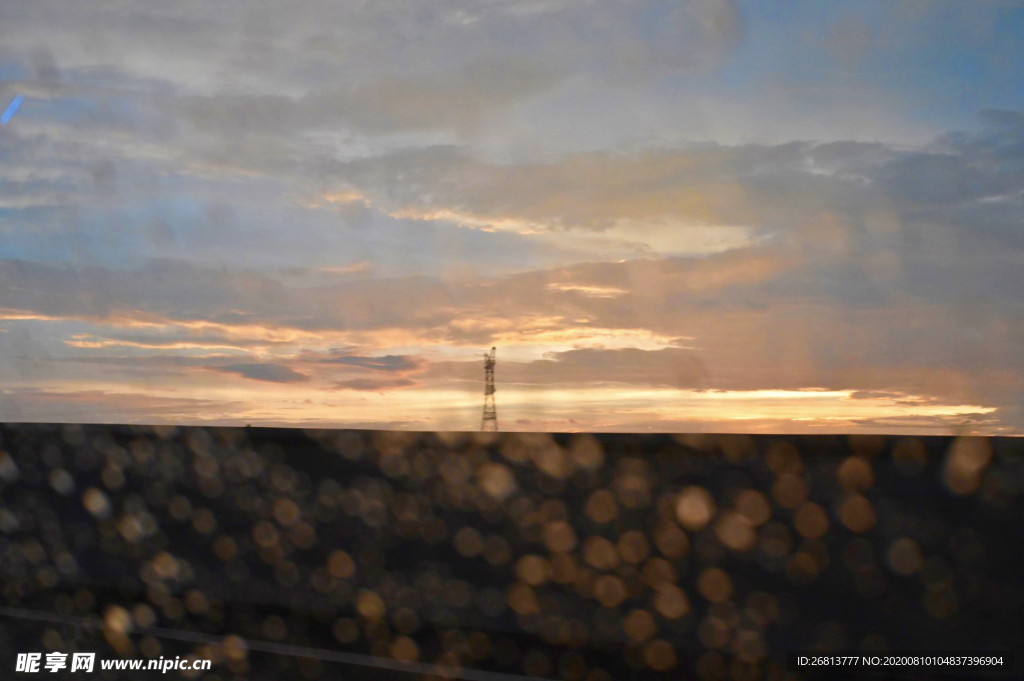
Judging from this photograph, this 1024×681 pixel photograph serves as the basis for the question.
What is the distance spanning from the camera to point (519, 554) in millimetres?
7773

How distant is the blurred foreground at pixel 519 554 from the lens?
22.0ft

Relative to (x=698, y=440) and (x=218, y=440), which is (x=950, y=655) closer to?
(x=698, y=440)

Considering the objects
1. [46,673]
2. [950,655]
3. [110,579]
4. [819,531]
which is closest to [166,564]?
[110,579]

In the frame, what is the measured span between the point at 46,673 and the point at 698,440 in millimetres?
4468

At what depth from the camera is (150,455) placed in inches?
373

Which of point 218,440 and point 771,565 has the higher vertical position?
point 218,440

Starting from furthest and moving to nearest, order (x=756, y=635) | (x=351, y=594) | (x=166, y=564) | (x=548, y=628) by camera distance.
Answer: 1. (x=166, y=564)
2. (x=351, y=594)
3. (x=548, y=628)
4. (x=756, y=635)

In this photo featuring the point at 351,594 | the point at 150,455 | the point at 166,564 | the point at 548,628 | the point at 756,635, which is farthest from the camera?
the point at 150,455

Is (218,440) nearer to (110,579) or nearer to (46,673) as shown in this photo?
(110,579)

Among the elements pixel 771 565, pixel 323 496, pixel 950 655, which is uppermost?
pixel 323 496

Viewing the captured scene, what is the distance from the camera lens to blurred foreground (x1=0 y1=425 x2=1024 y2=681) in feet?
22.0

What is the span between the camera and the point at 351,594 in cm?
812

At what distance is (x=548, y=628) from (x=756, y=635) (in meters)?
1.41

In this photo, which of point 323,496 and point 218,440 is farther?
point 218,440
